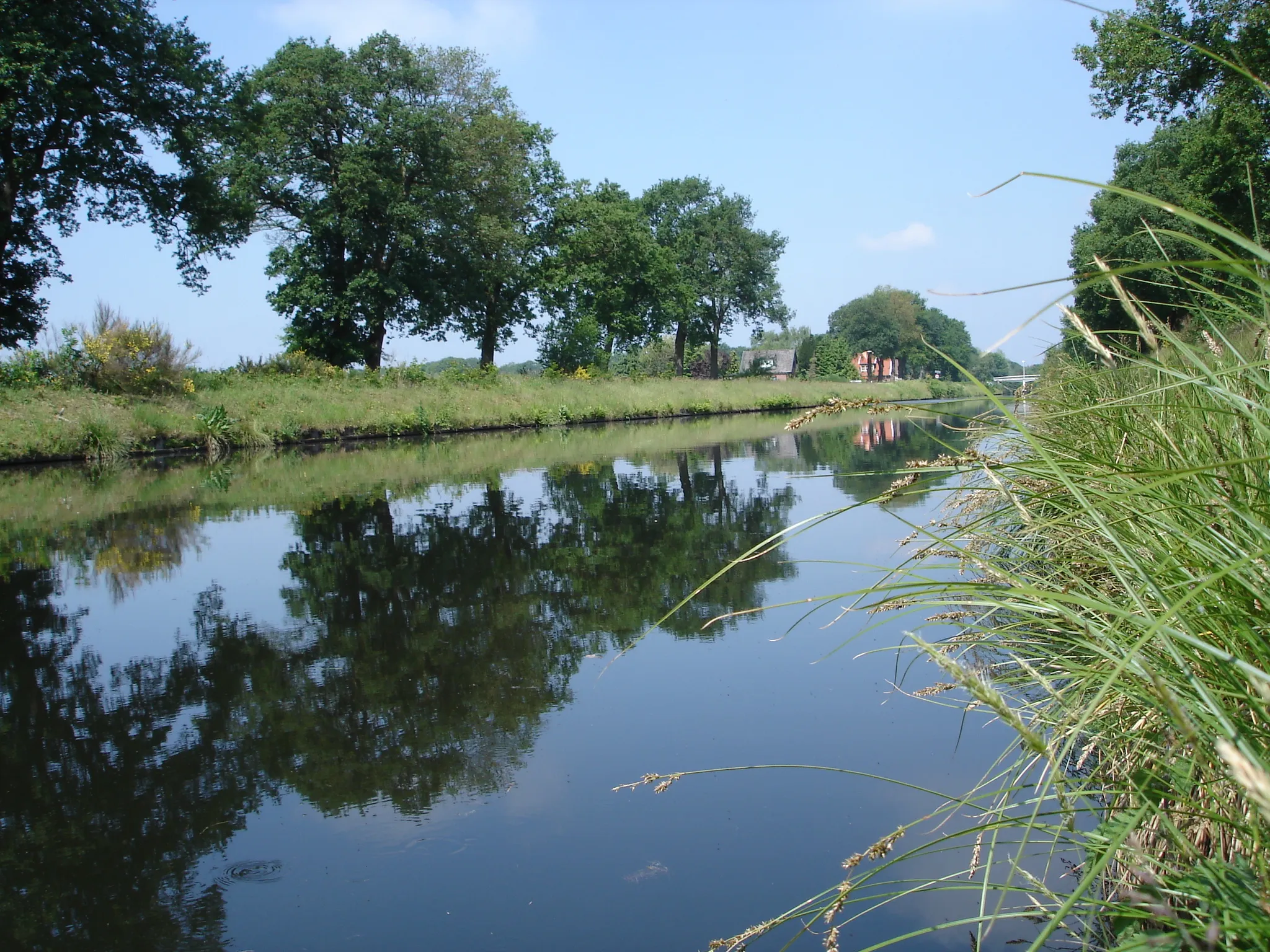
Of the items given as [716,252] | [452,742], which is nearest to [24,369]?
[452,742]

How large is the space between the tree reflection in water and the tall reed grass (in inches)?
43.6

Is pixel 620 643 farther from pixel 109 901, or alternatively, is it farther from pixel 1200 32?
pixel 1200 32

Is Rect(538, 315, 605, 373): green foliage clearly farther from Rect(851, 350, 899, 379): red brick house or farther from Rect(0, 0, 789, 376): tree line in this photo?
Rect(851, 350, 899, 379): red brick house

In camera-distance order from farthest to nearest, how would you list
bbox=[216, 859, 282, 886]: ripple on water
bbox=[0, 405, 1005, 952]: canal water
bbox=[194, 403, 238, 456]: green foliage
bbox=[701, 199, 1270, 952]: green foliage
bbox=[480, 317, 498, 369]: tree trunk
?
bbox=[480, 317, 498, 369]: tree trunk → bbox=[194, 403, 238, 456]: green foliage → bbox=[216, 859, 282, 886]: ripple on water → bbox=[0, 405, 1005, 952]: canal water → bbox=[701, 199, 1270, 952]: green foliage

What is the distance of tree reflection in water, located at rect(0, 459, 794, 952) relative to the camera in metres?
2.68

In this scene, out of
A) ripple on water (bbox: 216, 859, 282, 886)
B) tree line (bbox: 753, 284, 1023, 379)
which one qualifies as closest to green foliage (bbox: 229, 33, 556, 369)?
ripple on water (bbox: 216, 859, 282, 886)

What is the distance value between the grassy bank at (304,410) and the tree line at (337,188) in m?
4.17

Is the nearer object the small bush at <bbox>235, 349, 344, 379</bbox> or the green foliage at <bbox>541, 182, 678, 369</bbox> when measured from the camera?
the small bush at <bbox>235, 349, 344, 379</bbox>

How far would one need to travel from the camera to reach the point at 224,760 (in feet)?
A: 11.1

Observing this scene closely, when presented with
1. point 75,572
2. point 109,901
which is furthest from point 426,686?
point 75,572

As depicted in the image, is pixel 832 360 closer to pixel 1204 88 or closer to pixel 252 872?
pixel 1204 88

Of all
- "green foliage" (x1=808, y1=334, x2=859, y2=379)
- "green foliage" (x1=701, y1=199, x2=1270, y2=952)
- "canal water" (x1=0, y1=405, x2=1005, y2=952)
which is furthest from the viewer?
"green foliage" (x1=808, y1=334, x2=859, y2=379)

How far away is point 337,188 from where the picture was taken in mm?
30297

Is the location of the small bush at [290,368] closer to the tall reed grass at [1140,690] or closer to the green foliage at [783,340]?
the tall reed grass at [1140,690]
